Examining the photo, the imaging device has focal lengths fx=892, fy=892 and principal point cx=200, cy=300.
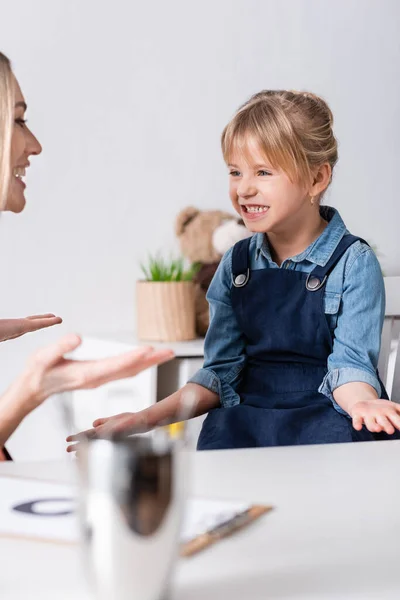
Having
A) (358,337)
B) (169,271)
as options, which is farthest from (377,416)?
(169,271)

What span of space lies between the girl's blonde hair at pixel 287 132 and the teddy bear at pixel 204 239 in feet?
2.54

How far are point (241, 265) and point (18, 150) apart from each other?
42 centimetres

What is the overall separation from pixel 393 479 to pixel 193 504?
0.21 metres

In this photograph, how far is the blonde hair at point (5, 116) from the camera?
135 centimetres

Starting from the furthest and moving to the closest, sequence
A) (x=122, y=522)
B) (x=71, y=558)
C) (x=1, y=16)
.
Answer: (x=1, y=16)
(x=71, y=558)
(x=122, y=522)

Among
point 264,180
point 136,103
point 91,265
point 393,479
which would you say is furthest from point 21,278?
point 393,479

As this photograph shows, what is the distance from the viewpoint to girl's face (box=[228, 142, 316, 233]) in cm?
145

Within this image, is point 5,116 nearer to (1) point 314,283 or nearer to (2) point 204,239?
(1) point 314,283

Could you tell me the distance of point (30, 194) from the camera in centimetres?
232

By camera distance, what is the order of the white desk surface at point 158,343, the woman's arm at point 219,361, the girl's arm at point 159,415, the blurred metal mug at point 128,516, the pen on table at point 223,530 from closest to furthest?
the blurred metal mug at point 128,516 → the pen on table at point 223,530 → the girl's arm at point 159,415 → the woman's arm at point 219,361 → the white desk surface at point 158,343

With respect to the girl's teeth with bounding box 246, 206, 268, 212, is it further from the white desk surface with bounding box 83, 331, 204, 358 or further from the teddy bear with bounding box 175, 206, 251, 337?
the teddy bear with bounding box 175, 206, 251, 337

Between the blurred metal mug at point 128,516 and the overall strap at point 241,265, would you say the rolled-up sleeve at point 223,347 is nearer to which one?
the overall strap at point 241,265

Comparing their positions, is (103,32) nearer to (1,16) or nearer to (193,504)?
(1,16)

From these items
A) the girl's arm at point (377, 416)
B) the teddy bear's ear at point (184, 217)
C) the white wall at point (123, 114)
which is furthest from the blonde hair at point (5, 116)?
the teddy bear's ear at point (184, 217)
